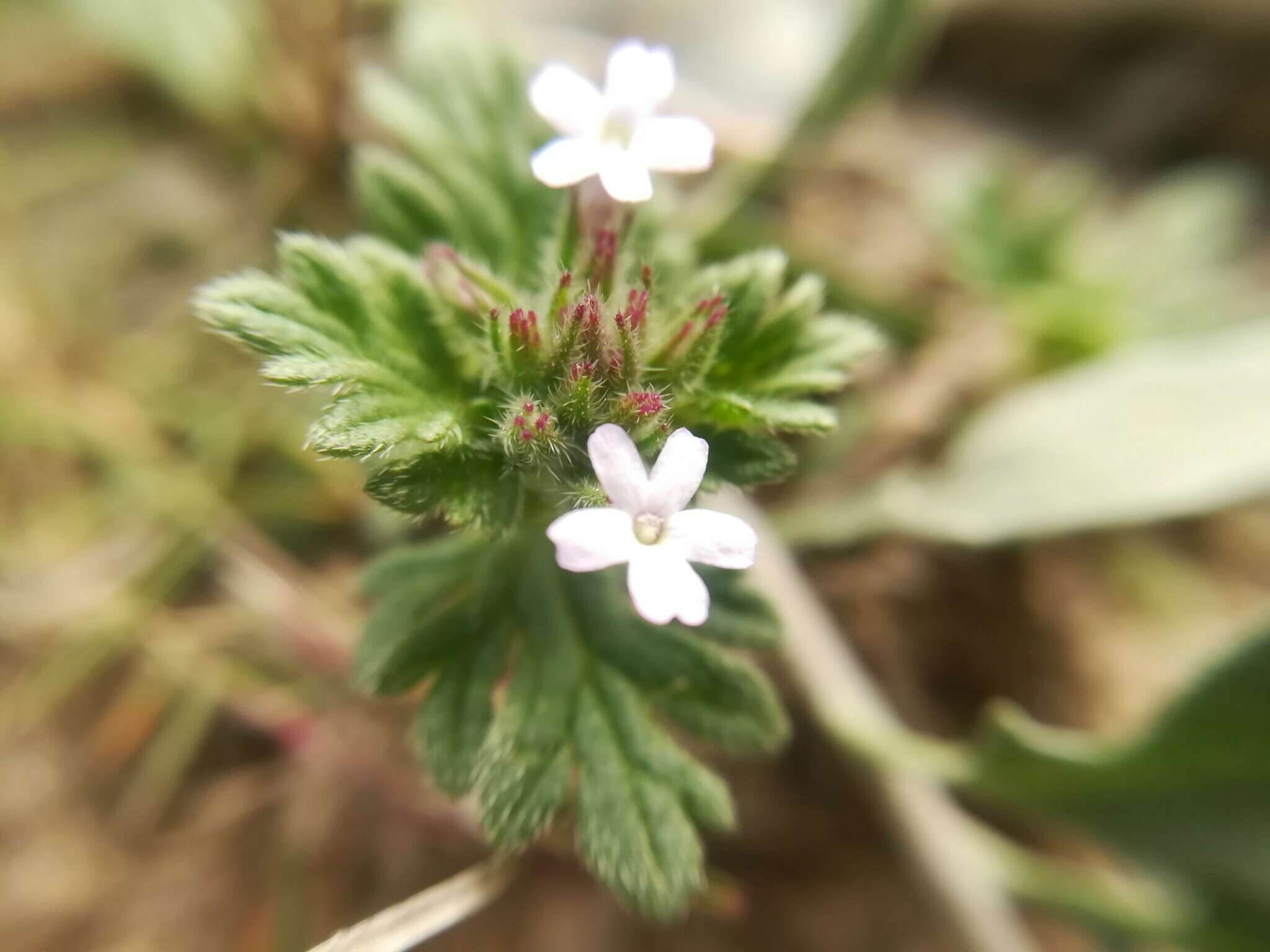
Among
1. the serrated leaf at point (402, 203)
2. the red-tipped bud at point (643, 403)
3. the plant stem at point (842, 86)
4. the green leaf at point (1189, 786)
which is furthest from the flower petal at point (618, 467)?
the plant stem at point (842, 86)

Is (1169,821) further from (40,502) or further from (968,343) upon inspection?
(40,502)

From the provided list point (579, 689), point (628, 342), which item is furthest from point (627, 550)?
point (579, 689)

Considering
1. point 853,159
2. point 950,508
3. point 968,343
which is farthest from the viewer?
point 853,159

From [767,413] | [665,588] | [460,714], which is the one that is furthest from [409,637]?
[767,413]

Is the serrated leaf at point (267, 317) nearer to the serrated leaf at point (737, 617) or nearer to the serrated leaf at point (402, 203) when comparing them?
the serrated leaf at point (402, 203)

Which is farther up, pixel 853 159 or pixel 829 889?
pixel 853 159

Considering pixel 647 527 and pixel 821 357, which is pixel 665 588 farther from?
pixel 821 357

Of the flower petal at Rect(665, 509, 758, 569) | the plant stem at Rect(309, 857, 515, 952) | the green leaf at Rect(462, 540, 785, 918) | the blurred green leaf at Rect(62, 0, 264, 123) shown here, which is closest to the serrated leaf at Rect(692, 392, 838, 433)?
the flower petal at Rect(665, 509, 758, 569)
